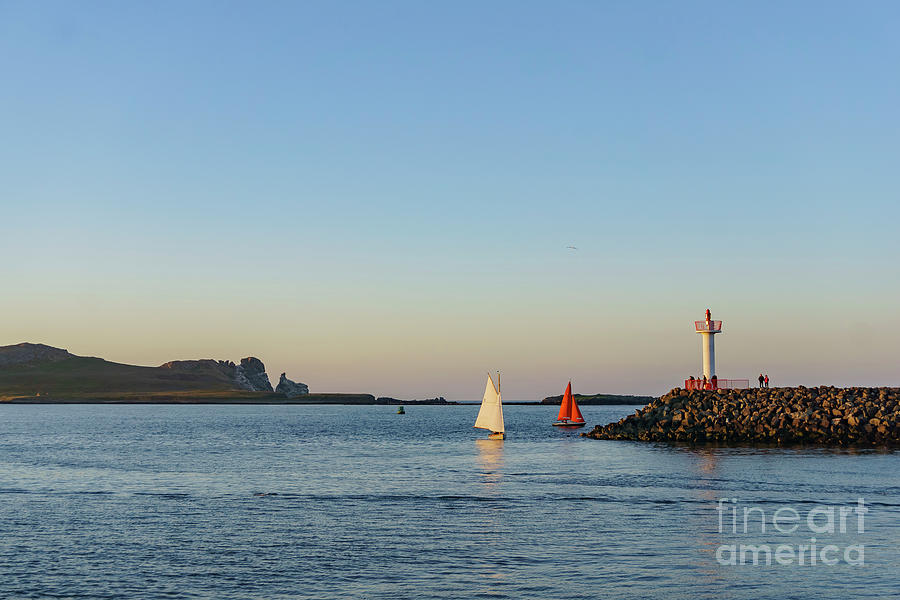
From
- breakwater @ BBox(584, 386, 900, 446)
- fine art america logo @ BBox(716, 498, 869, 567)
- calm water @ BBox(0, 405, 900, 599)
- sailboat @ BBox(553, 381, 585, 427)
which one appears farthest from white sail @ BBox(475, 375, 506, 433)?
fine art america logo @ BBox(716, 498, 869, 567)

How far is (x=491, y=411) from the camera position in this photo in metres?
87.7

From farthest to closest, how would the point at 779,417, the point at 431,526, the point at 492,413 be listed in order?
the point at 492,413, the point at 779,417, the point at 431,526

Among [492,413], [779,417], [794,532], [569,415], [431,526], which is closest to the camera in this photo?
[794,532]

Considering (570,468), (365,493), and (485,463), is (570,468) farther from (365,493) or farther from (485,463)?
(365,493)

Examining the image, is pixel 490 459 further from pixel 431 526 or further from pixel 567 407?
pixel 567 407

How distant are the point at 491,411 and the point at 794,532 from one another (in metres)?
58.8

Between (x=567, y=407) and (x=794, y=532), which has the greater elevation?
(x=567, y=407)

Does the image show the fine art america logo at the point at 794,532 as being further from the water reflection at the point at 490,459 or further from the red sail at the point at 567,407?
the red sail at the point at 567,407

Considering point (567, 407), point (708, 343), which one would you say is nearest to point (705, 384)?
point (708, 343)

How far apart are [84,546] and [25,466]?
34.6 m

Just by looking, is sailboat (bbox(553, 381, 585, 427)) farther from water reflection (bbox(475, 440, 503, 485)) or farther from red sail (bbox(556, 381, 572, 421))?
water reflection (bbox(475, 440, 503, 485))

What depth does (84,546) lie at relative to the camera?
2827 cm

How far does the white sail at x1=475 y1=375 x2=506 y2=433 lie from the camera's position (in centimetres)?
8475

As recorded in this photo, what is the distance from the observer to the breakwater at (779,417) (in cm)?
6750
